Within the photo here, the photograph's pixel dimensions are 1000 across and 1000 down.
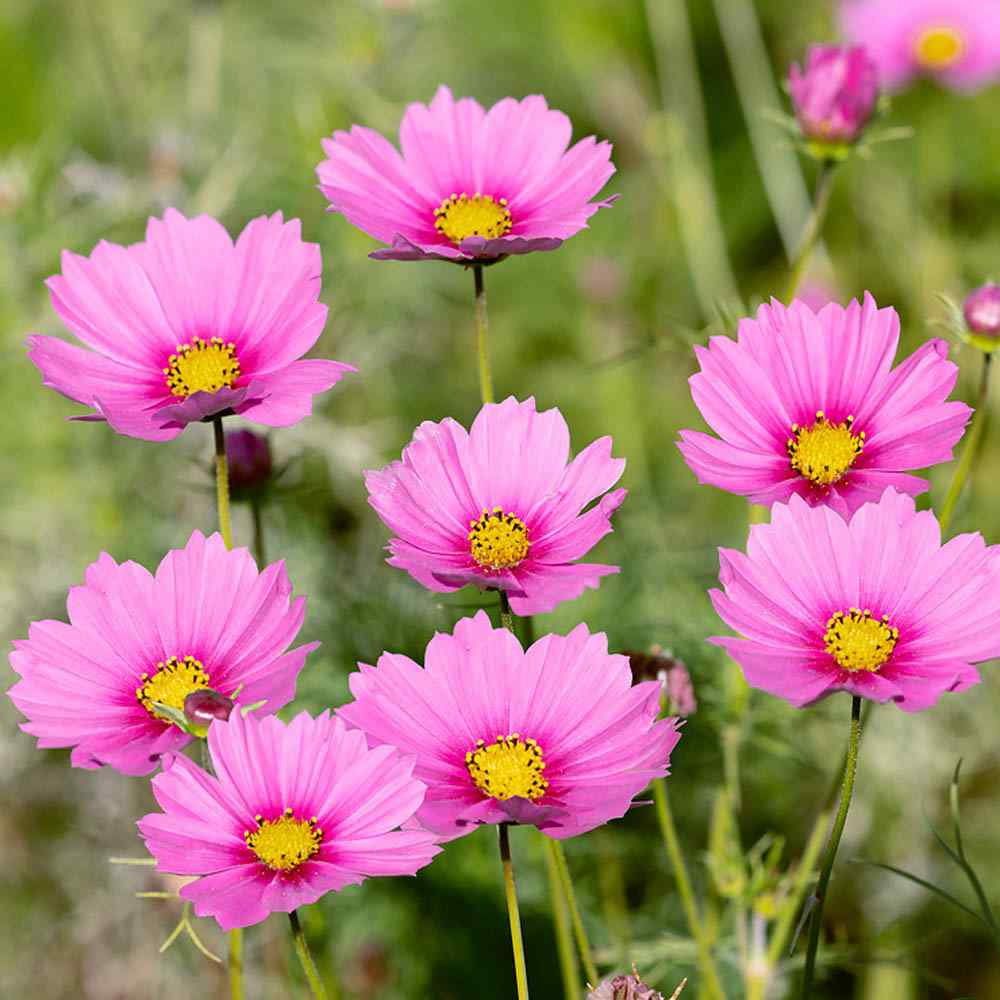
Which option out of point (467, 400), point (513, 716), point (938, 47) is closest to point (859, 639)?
point (513, 716)

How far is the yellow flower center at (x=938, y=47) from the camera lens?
1.84 meters

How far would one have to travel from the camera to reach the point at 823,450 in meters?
0.57

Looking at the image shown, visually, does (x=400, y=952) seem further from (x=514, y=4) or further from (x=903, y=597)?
(x=514, y=4)

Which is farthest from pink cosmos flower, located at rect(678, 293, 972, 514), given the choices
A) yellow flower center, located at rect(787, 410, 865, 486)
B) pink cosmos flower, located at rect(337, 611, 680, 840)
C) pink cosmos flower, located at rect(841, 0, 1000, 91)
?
pink cosmos flower, located at rect(841, 0, 1000, 91)

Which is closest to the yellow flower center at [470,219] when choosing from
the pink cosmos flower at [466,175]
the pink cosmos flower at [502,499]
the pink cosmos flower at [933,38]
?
the pink cosmos flower at [466,175]

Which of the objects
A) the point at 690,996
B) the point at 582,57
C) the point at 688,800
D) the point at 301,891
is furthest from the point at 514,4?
the point at 301,891

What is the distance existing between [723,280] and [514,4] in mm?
820

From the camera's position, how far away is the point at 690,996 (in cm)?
101

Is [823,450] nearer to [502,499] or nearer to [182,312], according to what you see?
[502,499]

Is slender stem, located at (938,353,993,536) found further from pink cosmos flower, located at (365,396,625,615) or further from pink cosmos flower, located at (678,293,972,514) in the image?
pink cosmos flower, located at (365,396,625,615)

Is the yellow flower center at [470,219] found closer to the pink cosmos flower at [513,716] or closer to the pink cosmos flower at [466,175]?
the pink cosmos flower at [466,175]

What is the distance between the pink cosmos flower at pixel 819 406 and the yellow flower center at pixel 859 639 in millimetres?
48

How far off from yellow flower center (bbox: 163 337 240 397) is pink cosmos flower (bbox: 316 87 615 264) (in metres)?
0.08

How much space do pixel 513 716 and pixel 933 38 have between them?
5.29 feet
